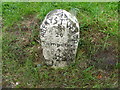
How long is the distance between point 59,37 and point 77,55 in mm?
579

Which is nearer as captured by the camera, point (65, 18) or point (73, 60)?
point (65, 18)

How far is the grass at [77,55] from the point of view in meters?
3.43

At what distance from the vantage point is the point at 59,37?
343 cm

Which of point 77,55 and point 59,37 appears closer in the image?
point 59,37

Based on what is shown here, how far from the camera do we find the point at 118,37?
4051mm

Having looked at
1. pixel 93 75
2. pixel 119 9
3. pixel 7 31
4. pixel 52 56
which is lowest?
pixel 93 75

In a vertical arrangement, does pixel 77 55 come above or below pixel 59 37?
below

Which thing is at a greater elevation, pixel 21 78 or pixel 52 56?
pixel 52 56

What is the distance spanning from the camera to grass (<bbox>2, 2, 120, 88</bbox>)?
343 cm

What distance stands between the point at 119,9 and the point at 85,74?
5.90 ft

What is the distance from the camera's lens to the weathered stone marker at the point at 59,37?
→ 3350 millimetres

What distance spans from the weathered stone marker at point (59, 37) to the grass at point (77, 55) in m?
0.17

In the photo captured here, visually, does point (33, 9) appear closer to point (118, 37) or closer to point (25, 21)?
point (25, 21)

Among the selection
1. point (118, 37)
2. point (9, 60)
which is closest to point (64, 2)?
point (118, 37)
